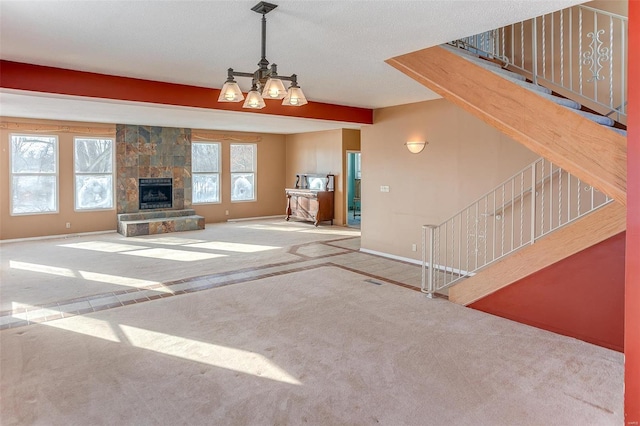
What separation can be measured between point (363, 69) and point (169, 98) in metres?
2.39

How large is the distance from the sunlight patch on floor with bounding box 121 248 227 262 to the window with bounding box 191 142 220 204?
11.6 ft

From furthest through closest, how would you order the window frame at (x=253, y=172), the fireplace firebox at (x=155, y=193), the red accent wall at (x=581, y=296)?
the window frame at (x=253, y=172) → the fireplace firebox at (x=155, y=193) → the red accent wall at (x=581, y=296)

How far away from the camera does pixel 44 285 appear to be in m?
5.03

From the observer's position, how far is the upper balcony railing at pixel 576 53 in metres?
3.75

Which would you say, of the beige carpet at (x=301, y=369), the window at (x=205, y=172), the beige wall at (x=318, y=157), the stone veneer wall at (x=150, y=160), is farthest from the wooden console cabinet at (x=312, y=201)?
the beige carpet at (x=301, y=369)

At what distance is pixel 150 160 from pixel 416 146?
21.1 feet

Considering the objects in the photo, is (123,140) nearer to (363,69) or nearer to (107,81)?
(107,81)

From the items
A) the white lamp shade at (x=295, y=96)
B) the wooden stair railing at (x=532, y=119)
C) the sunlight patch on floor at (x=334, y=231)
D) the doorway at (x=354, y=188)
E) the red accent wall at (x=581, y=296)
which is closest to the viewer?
the wooden stair railing at (x=532, y=119)

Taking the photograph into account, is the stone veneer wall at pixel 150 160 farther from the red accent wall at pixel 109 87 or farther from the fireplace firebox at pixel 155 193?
the red accent wall at pixel 109 87

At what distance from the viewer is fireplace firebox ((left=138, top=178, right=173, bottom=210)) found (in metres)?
9.50

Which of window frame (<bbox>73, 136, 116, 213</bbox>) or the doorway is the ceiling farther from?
the doorway

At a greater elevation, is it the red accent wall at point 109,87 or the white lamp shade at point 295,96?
the red accent wall at point 109,87

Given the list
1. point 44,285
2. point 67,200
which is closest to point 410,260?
point 44,285

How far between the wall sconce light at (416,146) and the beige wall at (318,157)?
12.6 feet
